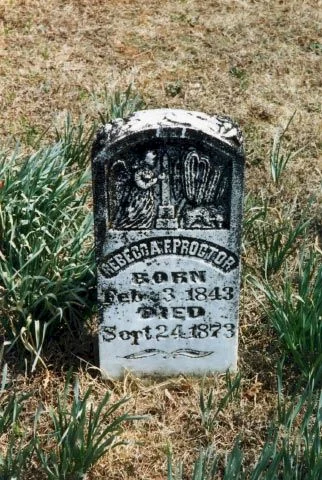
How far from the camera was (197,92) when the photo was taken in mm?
5230

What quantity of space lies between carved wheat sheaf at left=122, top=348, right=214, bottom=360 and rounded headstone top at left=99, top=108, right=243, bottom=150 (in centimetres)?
92

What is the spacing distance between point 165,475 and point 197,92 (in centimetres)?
298

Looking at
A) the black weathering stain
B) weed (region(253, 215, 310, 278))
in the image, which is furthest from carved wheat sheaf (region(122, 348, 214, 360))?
weed (region(253, 215, 310, 278))

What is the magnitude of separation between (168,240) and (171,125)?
1.48 ft

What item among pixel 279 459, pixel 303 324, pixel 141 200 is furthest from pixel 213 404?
pixel 141 200

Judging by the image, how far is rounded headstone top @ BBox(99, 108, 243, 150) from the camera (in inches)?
101

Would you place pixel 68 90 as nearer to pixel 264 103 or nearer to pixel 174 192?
pixel 264 103

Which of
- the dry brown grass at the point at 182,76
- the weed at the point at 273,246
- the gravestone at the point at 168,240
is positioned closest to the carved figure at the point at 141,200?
the gravestone at the point at 168,240

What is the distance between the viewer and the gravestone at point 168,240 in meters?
2.62

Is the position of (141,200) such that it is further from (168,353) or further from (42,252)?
(42,252)

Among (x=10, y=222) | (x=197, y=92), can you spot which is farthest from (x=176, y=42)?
(x=10, y=222)

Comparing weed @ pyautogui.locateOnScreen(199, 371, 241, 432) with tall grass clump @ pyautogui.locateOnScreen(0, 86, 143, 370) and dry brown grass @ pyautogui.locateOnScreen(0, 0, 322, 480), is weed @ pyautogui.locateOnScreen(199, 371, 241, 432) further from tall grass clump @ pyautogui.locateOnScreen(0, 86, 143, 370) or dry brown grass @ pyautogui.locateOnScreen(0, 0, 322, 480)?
tall grass clump @ pyautogui.locateOnScreen(0, 86, 143, 370)

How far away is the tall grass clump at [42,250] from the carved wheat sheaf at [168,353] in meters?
0.30

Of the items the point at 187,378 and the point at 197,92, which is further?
the point at 197,92
